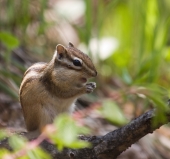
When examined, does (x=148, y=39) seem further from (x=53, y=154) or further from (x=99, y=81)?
(x=53, y=154)

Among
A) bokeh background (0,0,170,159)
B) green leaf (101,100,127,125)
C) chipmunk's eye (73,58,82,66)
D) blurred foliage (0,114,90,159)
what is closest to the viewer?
blurred foliage (0,114,90,159)

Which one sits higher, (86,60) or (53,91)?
(86,60)

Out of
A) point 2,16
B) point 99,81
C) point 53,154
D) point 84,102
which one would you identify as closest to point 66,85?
point 53,154

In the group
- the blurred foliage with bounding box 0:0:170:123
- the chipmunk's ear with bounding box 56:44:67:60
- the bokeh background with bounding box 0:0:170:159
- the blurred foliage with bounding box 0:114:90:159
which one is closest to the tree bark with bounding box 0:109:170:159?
the chipmunk's ear with bounding box 56:44:67:60

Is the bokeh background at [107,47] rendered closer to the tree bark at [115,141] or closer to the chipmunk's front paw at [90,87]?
the chipmunk's front paw at [90,87]

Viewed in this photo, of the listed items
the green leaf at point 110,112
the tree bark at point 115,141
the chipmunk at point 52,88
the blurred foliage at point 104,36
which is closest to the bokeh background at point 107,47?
the blurred foliage at point 104,36

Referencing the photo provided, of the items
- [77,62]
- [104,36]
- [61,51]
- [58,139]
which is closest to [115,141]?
[77,62]

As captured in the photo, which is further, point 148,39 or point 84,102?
point 148,39

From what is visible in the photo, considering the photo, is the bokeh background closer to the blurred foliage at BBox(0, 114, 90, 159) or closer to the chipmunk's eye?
the chipmunk's eye
